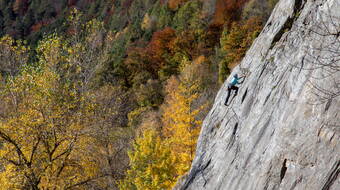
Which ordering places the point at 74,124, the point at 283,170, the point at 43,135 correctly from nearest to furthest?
1. the point at 283,170
2. the point at 43,135
3. the point at 74,124

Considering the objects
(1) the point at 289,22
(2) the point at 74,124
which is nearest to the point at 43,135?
(2) the point at 74,124

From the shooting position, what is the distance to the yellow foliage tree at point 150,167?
15.5m

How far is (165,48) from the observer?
63.7 meters

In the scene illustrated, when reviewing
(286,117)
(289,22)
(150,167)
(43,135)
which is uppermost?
(289,22)

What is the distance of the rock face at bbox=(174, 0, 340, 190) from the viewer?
7.55 meters

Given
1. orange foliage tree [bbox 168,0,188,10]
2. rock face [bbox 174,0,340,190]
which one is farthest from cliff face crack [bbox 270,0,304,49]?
orange foliage tree [bbox 168,0,188,10]

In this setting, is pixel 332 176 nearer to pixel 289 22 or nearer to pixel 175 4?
pixel 289 22

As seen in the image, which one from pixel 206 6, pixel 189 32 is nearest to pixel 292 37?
pixel 189 32

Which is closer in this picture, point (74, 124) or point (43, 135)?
point (43, 135)

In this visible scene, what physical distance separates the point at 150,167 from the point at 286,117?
889 centimetres

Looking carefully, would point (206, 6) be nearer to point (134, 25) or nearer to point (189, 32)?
point (189, 32)

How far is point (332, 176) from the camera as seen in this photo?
7125 mm

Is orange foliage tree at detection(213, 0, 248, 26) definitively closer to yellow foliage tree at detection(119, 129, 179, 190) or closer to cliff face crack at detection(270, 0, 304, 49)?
yellow foliage tree at detection(119, 129, 179, 190)

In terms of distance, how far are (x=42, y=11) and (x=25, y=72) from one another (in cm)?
13172
